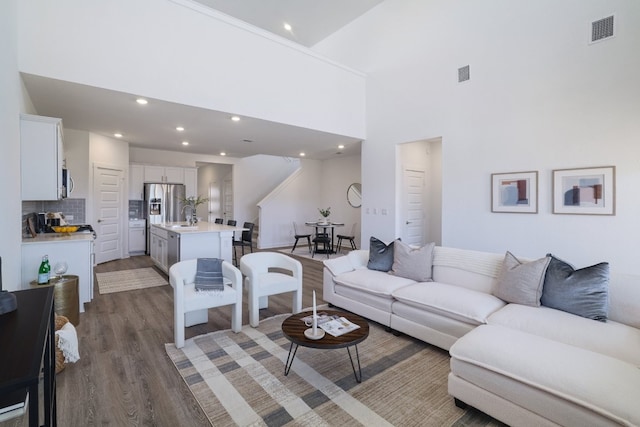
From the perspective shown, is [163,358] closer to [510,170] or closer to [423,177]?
[510,170]

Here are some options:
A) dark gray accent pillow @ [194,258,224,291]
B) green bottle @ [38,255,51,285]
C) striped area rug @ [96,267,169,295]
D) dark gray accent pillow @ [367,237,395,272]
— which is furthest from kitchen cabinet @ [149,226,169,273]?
dark gray accent pillow @ [367,237,395,272]

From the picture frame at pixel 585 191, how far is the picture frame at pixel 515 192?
0.80 feet

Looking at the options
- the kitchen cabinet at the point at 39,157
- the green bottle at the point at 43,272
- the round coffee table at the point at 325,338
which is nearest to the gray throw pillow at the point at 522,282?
the round coffee table at the point at 325,338

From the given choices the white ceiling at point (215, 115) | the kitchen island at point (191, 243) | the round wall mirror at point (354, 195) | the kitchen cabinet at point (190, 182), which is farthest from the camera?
the round wall mirror at point (354, 195)

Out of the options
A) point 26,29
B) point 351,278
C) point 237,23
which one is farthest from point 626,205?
point 26,29

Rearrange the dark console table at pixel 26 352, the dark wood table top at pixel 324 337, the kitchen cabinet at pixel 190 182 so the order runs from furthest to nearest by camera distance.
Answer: the kitchen cabinet at pixel 190 182 → the dark wood table top at pixel 324 337 → the dark console table at pixel 26 352

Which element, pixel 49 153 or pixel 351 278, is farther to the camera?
pixel 351 278

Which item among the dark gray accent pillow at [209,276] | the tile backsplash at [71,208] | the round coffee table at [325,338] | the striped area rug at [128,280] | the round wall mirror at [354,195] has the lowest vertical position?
the striped area rug at [128,280]

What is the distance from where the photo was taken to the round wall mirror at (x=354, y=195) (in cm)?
877

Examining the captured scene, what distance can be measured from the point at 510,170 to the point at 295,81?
3624 millimetres

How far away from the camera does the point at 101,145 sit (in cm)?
649

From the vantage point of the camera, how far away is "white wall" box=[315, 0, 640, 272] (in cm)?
349

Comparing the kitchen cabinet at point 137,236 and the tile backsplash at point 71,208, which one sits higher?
the tile backsplash at point 71,208

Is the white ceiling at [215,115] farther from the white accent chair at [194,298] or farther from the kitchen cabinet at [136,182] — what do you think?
the white accent chair at [194,298]
